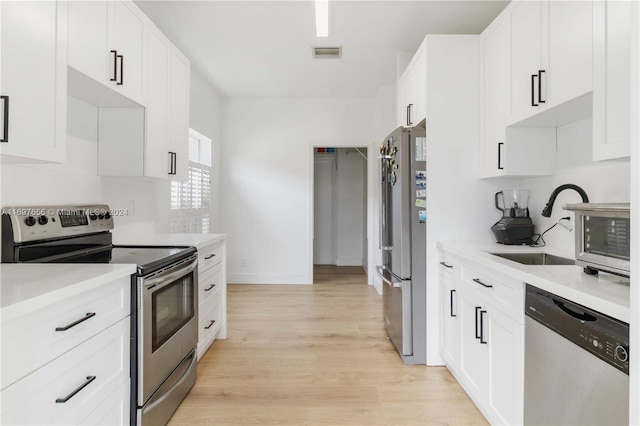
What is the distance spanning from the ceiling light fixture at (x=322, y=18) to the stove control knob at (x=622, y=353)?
8.33 ft

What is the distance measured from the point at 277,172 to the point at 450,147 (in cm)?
295

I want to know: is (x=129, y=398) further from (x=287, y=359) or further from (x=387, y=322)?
(x=387, y=322)

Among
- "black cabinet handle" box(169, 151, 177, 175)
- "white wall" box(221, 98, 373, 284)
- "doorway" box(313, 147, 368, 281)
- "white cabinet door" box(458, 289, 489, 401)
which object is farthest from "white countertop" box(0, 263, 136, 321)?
"doorway" box(313, 147, 368, 281)

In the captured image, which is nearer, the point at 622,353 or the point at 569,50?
the point at 622,353

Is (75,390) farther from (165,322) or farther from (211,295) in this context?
(211,295)

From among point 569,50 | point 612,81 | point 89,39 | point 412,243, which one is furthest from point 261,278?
point 612,81

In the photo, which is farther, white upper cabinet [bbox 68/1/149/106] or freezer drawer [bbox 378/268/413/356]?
freezer drawer [bbox 378/268/413/356]

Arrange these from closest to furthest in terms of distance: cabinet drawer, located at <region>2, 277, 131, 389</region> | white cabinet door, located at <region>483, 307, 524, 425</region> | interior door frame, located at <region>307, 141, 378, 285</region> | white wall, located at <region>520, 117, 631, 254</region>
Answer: cabinet drawer, located at <region>2, 277, 131, 389</region> → white cabinet door, located at <region>483, 307, 524, 425</region> → white wall, located at <region>520, 117, 631, 254</region> → interior door frame, located at <region>307, 141, 378, 285</region>

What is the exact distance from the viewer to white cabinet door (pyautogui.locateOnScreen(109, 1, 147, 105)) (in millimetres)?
1863

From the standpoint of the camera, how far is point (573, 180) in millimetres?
2078

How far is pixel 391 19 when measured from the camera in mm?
2854

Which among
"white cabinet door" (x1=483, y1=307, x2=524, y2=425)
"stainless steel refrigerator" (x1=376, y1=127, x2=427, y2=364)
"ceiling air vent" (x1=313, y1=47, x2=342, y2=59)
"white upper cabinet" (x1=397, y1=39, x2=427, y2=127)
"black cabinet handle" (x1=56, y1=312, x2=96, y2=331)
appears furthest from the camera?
"ceiling air vent" (x1=313, y1=47, x2=342, y2=59)

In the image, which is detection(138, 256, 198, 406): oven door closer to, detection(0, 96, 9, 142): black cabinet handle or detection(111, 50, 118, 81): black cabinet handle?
detection(0, 96, 9, 142): black cabinet handle

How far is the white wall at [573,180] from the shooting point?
69.5 inches
